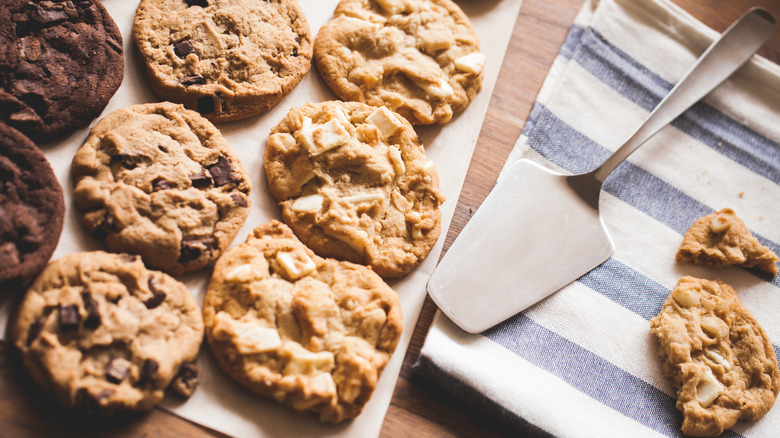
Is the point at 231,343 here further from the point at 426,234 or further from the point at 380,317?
the point at 426,234

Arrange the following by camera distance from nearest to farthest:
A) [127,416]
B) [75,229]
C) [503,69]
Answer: [127,416] → [75,229] → [503,69]

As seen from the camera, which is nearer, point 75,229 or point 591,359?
point 75,229

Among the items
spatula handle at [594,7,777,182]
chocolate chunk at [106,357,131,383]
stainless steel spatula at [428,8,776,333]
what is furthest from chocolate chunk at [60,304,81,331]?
spatula handle at [594,7,777,182]

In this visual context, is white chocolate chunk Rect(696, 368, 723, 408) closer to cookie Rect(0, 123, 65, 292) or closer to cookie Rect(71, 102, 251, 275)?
cookie Rect(71, 102, 251, 275)

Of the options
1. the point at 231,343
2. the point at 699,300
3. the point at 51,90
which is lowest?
the point at 231,343

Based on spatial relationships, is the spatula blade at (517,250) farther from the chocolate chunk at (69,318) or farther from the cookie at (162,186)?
the chocolate chunk at (69,318)

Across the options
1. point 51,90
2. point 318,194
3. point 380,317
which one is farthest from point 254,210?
point 51,90
